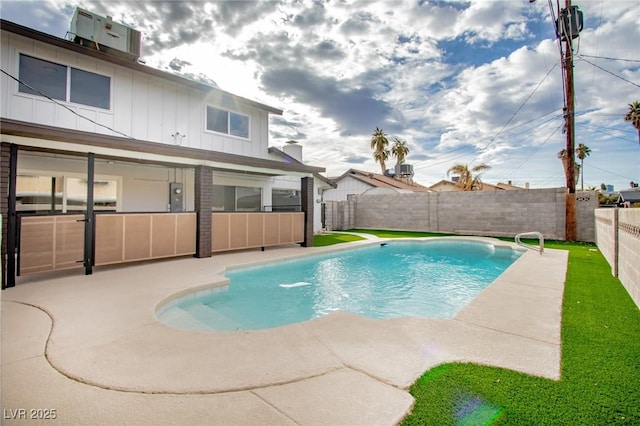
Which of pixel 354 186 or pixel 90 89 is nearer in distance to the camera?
pixel 90 89

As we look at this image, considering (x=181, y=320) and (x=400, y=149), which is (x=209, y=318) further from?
(x=400, y=149)

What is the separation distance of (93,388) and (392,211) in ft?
60.3

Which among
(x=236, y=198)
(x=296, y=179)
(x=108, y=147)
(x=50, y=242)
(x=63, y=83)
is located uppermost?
(x=63, y=83)

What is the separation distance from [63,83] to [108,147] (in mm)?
3692

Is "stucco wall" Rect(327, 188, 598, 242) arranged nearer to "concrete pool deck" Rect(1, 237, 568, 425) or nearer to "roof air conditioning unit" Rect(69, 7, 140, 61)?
"concrete pool deck" Rect(1, 237, 568, 425)

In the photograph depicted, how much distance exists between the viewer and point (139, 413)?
2287mm

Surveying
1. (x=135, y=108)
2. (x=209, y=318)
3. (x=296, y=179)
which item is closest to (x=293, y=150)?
(x=296, y=179)

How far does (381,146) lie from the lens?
139 ft

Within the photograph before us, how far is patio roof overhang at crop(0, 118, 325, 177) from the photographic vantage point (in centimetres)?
582

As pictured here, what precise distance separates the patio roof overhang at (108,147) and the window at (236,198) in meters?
2.54

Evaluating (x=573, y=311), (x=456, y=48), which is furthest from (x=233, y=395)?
(x=456, y=48)

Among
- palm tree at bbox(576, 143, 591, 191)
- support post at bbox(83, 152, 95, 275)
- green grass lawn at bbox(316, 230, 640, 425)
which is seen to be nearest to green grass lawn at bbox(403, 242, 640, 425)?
green grass lawn at bbox(316, 230, 640, 425)

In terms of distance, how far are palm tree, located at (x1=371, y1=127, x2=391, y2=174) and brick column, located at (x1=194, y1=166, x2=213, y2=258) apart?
117 feet

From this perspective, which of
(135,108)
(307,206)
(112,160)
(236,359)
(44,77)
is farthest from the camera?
(307,206)
